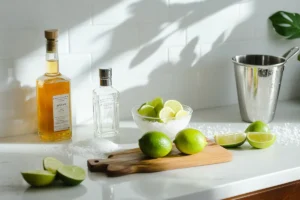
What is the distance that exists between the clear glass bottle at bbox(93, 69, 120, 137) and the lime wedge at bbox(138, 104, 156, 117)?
3.5 inches

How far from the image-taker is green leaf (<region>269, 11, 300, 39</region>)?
80.4 inches

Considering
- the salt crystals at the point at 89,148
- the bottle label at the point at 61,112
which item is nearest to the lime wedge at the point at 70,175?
the salt crystals at the point at 89,148

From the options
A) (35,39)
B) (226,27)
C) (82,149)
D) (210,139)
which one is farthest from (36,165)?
(226,27)

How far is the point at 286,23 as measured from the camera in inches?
80.3

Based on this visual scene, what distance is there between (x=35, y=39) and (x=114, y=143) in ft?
1.27

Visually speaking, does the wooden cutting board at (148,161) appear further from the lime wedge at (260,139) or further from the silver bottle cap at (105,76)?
the silver bottle cap at (105,76)

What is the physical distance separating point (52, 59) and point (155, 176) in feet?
1.54

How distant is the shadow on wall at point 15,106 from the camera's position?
1629 mm

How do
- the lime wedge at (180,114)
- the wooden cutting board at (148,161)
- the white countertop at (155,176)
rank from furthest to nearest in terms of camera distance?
the lime wedge at (180,114), the wooden cutting board at (148,161), the white countertop at (155,176)

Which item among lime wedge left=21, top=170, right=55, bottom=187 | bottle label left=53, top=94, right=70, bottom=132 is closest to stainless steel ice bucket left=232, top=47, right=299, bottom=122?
bottle label left=53, top=94, right=70, bottom=132

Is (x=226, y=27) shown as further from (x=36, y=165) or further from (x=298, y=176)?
(x=36, y=165)

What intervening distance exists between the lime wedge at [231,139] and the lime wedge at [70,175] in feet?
1.45

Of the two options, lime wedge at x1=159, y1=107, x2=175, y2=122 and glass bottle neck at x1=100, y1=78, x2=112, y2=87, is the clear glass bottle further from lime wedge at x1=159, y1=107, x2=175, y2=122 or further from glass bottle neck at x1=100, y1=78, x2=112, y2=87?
lime wedge at x1=159, y1=107, x2=175, y2=122


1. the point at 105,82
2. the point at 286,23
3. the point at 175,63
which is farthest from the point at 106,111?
the point at 286,23
